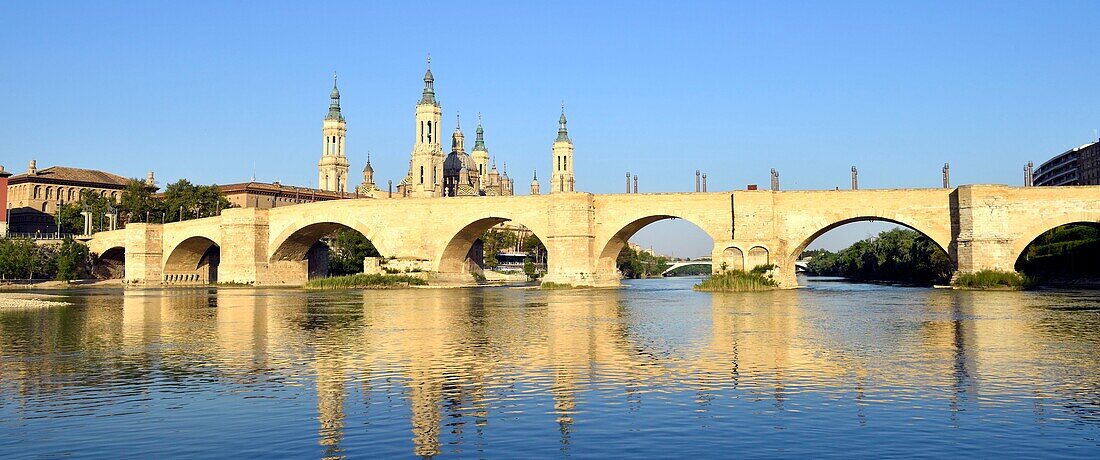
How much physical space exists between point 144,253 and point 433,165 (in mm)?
31297

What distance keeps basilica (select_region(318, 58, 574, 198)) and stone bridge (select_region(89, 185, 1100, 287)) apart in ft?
79.6

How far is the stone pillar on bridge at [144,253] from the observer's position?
260 feet

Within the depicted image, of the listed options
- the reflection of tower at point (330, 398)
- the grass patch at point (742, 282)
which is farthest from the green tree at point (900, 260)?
the reflection of tower at point (330, 398)

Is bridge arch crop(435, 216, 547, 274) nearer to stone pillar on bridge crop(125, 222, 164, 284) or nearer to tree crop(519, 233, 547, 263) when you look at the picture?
stone pillar on bridge crop(125, 222, 164, 284)

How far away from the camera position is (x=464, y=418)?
12.5 meters

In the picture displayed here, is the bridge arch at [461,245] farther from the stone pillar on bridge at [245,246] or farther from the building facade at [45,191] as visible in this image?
the building facade at [45,191]

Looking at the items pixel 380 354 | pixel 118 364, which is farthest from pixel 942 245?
pixel 118 364

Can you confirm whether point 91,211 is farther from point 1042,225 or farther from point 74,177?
point 1042,225

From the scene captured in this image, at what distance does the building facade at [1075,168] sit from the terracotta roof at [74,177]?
106 m

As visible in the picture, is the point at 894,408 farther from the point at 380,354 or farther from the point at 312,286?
the point at 312,286

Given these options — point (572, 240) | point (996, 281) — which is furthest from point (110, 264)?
point (996, 281)

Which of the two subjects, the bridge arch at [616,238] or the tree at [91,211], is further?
the tree at [91,211]

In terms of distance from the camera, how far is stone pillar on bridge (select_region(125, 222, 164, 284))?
79.2 metres

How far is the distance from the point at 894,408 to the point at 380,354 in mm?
10540
